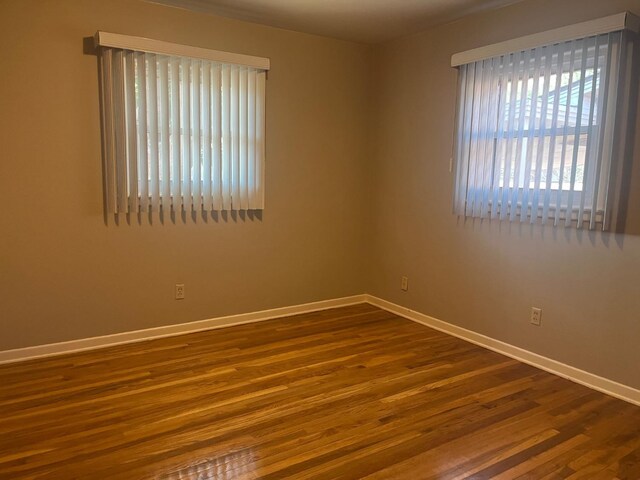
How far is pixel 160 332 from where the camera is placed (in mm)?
3709

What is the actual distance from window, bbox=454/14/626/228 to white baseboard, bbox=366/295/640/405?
923 mm

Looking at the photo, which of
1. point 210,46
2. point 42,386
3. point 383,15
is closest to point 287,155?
point 210,46

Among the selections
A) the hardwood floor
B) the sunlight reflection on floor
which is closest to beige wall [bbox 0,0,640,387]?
the hardwood floor

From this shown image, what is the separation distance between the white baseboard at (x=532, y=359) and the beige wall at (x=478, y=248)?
5cm

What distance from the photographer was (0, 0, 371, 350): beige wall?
3.11m

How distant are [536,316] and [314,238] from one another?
1.95m

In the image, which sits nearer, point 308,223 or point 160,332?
point 160,332

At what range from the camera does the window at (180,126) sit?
330 centimetres

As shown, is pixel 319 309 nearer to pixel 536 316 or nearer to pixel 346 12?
pixel 536 316

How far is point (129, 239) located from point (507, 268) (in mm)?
2710

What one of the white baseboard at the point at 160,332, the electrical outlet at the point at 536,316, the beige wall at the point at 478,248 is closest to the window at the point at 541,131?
the beige wall at the point at 478,248

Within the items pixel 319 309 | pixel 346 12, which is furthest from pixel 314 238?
pixel 346 12

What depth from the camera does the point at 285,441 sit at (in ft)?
7.57

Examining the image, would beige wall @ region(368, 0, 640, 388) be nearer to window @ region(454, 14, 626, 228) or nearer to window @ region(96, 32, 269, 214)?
window @ region(454, 14, 626, 228)
